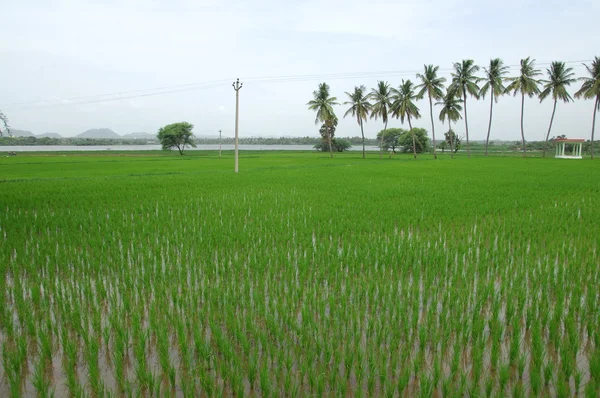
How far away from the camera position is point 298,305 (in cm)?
399

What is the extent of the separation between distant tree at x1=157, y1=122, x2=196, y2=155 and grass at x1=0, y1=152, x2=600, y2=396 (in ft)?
166

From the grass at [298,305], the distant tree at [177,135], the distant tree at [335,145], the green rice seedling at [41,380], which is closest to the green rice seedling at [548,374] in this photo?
the grass at [298,305]

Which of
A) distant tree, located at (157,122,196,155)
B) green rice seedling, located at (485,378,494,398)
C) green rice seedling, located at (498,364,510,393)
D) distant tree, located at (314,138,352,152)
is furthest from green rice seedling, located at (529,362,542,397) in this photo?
distant tree, located at (314,138,352,152)

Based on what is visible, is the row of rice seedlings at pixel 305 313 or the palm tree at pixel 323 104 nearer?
the row of rice seedlings at pixel 305 313

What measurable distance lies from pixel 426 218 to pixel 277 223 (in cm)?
310

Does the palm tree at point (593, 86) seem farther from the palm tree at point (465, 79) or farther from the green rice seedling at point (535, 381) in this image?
the green rice seedling at point (535, 381)

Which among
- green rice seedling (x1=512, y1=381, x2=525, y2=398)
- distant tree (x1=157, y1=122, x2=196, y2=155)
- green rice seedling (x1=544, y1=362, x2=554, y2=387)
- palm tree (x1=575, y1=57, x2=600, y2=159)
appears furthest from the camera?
distant tree (x1=157, y1=122, x2=196, y2=155)

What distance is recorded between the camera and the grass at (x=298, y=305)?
2715 mm

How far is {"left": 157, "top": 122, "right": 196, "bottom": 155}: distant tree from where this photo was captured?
185 feet

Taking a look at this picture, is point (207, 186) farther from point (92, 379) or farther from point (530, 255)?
point (92, 379)

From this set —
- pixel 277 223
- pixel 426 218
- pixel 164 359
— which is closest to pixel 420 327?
pixel 164 359

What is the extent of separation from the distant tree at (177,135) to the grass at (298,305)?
50476 mm

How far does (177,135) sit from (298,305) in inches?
2207

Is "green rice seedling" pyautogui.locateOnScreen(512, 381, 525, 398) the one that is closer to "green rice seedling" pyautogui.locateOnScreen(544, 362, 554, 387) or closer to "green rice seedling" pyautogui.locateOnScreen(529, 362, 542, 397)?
"green rice seedling" pyautogui.locateOnScreen(529, 362, 542, 397)
